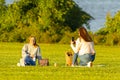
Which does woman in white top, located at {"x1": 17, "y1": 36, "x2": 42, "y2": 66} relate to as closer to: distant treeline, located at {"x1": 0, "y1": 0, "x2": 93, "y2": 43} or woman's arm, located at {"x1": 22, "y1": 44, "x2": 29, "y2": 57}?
woman's arm, located at {"x1": 22, "y1": 44, "x2": 29, "y2": 57}

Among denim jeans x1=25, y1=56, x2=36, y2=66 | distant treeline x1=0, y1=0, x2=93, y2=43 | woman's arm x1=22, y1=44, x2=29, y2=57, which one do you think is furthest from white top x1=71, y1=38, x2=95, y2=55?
distant treeline x1=0, y1=0, x2=93, y2=43

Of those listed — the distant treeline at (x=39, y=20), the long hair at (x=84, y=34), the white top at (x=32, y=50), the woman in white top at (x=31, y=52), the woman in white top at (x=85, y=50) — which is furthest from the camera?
the distant treeline at (x=39, y=20)

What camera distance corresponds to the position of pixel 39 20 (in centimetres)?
4469

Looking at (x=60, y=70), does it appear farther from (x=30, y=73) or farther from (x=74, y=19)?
(x=74, y=19)

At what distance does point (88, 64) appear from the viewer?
59.2 ft

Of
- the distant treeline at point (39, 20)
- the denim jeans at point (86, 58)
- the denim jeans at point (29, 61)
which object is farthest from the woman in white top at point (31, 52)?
the distant treeline at point (39, 20)

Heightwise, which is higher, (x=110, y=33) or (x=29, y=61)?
(x=110, y=33)

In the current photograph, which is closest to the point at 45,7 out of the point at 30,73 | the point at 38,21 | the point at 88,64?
the point at 38,21

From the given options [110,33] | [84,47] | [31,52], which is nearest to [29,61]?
[31,52]

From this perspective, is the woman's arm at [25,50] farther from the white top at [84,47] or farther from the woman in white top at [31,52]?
the white top at [84,47]

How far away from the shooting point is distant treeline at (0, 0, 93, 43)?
43.6 m

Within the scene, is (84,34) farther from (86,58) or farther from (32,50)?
(32,50)

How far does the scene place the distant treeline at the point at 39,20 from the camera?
143ft

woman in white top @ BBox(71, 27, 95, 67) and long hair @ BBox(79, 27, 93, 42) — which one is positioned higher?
long hair @ BBox(79, 27, 93, 42)
